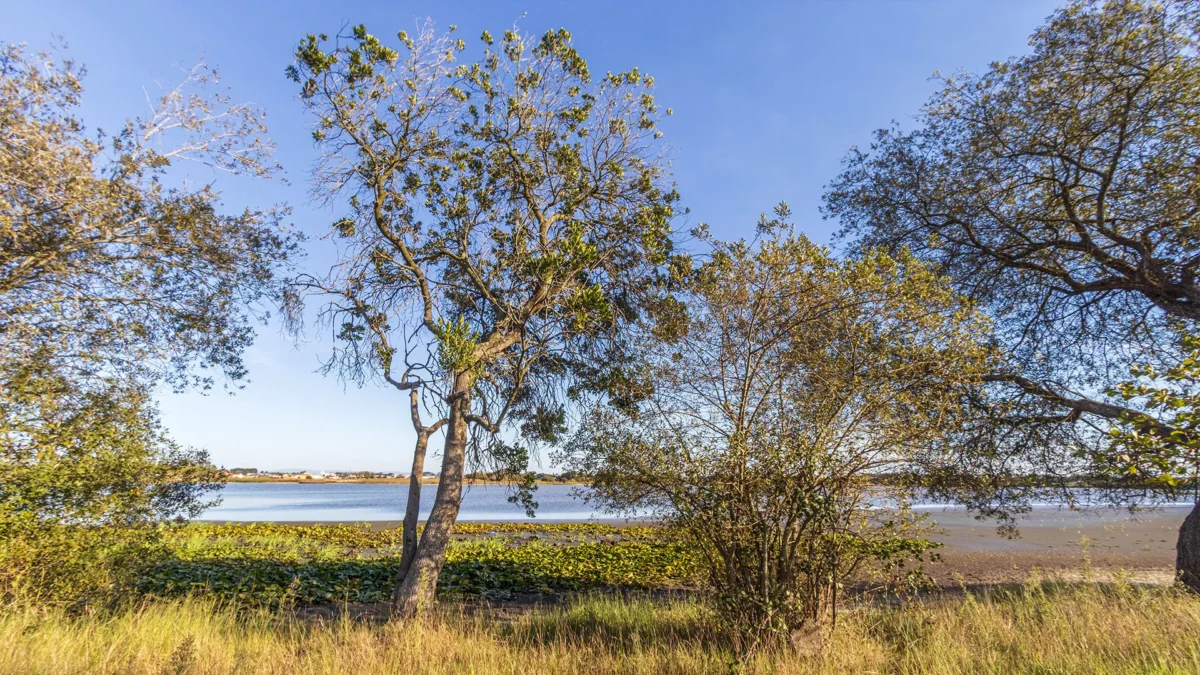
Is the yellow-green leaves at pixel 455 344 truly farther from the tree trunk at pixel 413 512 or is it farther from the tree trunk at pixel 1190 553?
the tree trunk at pixel 1190 553

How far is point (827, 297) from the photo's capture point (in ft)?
21.4

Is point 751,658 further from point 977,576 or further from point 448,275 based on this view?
point 977,576

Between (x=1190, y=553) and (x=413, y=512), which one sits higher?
(x=413, y=512)

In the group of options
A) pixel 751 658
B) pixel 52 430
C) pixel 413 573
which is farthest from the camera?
pixel 413 573

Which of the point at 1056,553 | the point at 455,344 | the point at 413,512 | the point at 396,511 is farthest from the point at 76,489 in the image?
the point at 396,511

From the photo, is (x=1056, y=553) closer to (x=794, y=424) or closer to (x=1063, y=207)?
(x=1063, y=207)

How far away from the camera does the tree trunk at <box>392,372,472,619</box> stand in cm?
866

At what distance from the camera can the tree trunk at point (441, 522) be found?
341 inches

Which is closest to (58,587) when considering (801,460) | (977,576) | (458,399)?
(458,399)

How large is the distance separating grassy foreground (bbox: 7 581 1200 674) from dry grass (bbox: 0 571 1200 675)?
2 cm

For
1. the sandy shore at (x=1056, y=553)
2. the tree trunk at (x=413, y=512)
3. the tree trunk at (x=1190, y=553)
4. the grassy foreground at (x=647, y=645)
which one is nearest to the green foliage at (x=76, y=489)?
the grassy foreground at (x=647, y=645)

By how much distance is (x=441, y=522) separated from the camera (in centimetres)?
914

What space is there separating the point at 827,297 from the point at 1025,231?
7.25m

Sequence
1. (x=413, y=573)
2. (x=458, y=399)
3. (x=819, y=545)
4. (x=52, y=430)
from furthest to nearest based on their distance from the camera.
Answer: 1. (x=458, y=399)
2. (x=413, y=573)
3. (x=52, y=430)
4. (x=819, y=545)
